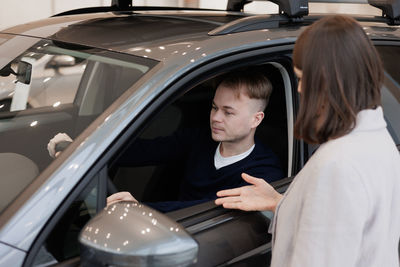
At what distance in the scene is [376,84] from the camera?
1.34 meters

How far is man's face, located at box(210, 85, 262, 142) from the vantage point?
2.09 m

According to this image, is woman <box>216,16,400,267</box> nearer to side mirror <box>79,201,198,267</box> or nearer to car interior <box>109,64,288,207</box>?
side mirror <box>79,201,198,267</box>

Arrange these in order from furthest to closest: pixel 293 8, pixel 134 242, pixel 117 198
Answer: pixel 293 8
pixel 117 198
pixel 134 242

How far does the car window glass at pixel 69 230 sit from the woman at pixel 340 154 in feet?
1.53

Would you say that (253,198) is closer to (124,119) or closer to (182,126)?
(124,119)

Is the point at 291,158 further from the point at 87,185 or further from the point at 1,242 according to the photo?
the point at 1,242

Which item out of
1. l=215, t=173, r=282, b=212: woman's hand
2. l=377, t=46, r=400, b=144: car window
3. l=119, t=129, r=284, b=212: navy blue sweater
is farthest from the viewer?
l=377, t=46, r=400, b=144: car window

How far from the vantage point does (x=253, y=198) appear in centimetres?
165

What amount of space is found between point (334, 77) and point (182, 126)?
1.17 metres

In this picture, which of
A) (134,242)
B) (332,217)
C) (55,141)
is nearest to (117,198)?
(55,141)

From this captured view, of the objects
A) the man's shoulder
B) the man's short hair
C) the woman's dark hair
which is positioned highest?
the woman's dark hair

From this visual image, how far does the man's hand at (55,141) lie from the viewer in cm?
147

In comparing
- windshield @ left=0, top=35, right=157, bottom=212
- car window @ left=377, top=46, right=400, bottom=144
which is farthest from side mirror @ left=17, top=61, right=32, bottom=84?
car window @ left=377, top=46, right=400, bottom=144

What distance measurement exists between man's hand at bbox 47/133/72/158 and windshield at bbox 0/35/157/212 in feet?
0.05
